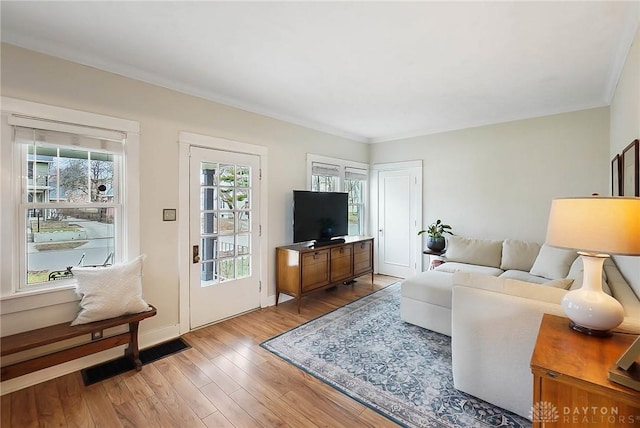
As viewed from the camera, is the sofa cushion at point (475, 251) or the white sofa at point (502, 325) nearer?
the white sofa at point (502, 325)

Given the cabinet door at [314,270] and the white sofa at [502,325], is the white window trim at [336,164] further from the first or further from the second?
the white sofa at [502,325]

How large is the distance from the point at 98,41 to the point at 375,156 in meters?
4.40

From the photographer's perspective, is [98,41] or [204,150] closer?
[98,41]

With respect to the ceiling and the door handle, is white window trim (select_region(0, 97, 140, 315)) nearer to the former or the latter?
the ceiling

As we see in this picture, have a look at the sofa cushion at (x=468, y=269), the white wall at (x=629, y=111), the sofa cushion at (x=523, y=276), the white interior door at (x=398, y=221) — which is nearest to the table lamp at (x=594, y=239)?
the white wall at (x=629, y=111)

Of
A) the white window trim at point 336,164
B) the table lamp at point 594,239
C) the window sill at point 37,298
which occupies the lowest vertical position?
the window sill at point 37,298

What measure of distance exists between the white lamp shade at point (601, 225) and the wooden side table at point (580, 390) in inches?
17.6

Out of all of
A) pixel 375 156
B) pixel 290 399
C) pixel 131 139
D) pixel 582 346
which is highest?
pixel 375 156

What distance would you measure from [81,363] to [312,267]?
2422 millimetres

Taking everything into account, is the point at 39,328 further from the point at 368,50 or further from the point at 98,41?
the point at 368,50

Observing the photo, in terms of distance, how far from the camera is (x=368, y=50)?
233 cm

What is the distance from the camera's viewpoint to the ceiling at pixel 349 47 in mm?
1858

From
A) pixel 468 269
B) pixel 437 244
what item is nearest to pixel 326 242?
pixel 437 244

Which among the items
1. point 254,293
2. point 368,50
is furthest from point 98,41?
point 254,293
